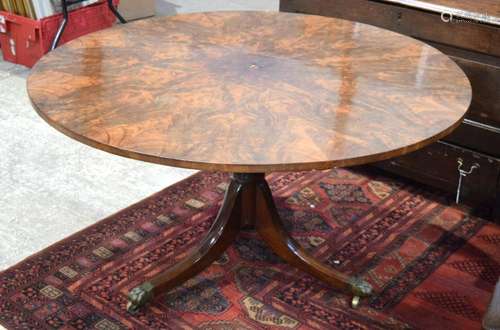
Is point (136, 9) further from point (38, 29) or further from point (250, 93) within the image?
point (250, 93)

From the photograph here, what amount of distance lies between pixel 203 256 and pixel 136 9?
272 cm

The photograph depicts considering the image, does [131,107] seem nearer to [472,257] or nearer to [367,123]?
[367,123]

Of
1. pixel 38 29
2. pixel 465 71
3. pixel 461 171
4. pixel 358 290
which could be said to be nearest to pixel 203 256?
pixel 358 290

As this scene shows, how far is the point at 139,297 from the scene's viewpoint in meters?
1.98

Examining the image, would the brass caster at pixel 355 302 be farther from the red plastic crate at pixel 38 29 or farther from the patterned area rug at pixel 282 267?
the red plastic crate at pixel 38 29

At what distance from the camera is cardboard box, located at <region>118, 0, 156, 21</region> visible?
4.35m

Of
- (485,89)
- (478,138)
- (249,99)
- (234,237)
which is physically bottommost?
(234,237)

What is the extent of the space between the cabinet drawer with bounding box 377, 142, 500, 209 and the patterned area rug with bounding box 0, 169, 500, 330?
3.1 inches

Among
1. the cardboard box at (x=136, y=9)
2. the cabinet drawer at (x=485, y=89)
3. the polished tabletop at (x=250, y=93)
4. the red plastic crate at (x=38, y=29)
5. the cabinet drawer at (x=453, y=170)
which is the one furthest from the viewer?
the cardboard box at (x=136, y=9)

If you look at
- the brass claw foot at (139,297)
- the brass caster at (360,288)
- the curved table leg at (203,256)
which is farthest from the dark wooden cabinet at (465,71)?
the brass claw foot at (139,297)

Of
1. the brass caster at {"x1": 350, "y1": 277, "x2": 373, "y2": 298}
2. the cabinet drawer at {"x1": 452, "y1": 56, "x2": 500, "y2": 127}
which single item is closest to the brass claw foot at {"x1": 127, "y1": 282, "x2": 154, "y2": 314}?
the brass caster at {"x1": 350, "y1": 277, "x2": 373, "y2": 298}

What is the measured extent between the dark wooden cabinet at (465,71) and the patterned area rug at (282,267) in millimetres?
115

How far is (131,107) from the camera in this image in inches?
64.7

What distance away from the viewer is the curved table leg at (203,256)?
1998mm
